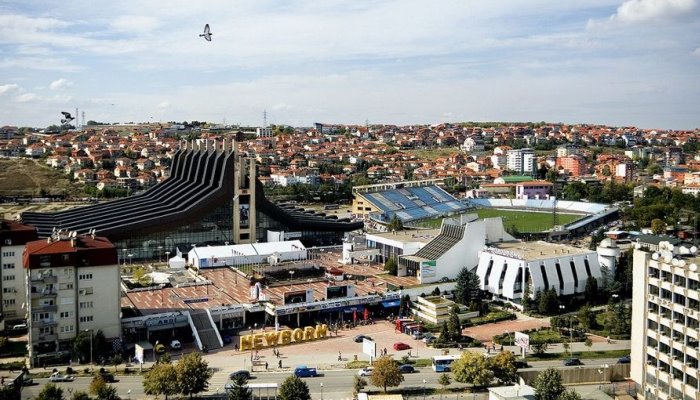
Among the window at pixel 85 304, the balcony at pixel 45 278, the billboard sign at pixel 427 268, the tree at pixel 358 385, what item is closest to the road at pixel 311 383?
the tree at pixel 358 385

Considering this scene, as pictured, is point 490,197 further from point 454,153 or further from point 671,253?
point 671,253

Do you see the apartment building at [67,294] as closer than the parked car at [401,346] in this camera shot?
Yes

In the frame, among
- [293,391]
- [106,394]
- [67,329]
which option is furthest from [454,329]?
[67,329]

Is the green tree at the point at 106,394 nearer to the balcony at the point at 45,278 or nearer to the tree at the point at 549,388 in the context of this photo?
the balcony at the point at 45,278

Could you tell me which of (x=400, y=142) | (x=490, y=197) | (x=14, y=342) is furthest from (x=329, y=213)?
(x=400, y=142)

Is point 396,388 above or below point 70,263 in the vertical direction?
below

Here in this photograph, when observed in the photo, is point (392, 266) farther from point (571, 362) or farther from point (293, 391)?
point (293, 391)
